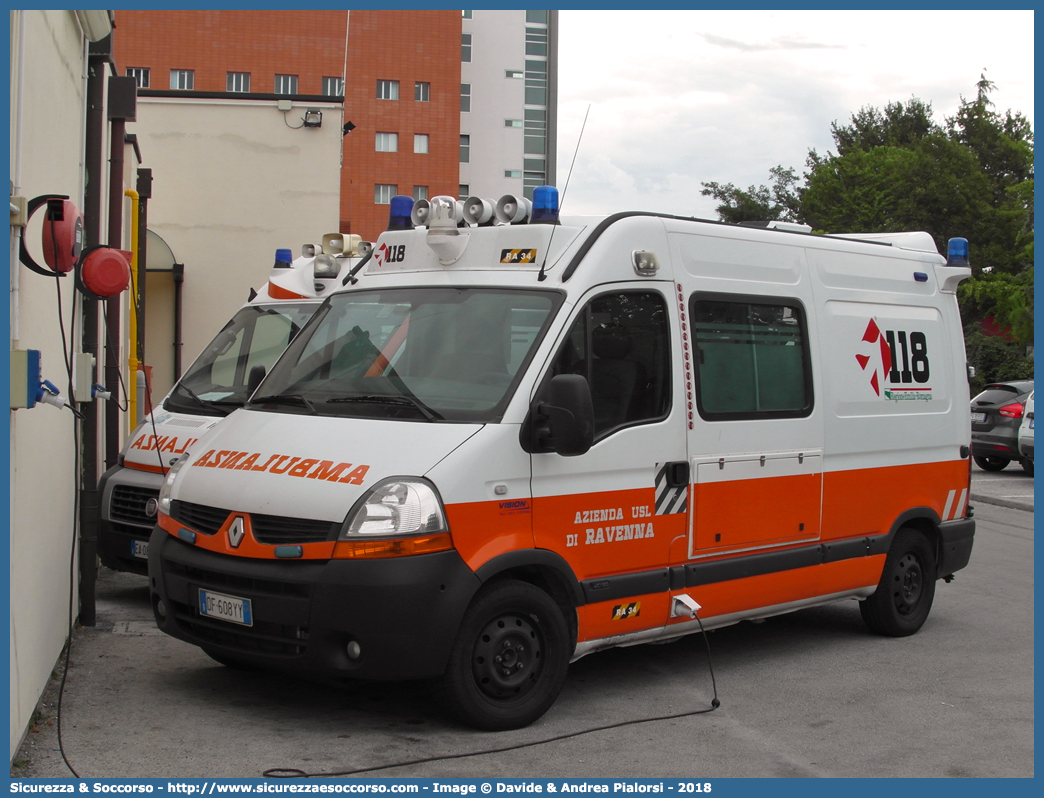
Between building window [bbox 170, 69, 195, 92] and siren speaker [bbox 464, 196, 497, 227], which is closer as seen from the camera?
siren speaker [bbox 464, 196, 497, 227]

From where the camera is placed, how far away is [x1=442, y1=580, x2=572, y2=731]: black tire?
17.3ft

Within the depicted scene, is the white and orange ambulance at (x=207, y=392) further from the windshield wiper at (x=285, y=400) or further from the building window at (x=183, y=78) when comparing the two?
the building window at (x=183, y=78)

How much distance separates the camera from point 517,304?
19.4ft

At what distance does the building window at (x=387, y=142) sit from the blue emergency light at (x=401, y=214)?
190 feet

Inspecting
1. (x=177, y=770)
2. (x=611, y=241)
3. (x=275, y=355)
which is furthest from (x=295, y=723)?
(x=275, y=355)

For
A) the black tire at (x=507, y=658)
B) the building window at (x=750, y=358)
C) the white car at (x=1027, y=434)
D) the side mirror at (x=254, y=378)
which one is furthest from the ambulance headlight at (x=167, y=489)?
the white car at (x=1027, y=434)

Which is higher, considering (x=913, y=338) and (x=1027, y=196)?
(x=1027, y=196)

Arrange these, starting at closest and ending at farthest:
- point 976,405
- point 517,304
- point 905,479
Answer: point 517,304, point 905,479, point 976,405

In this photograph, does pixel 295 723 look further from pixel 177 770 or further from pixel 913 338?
pixel 913 338

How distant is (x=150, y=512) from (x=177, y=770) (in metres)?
3.38

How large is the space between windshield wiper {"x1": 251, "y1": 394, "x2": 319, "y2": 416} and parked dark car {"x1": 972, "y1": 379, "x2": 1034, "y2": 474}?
15962mm

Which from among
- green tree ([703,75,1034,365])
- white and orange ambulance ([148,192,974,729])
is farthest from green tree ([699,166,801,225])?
white and orange ambulance ([148,192,974,729])

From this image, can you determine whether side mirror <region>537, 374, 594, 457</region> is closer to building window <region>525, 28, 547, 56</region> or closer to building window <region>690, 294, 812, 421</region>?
building window <region>690, 294, 812, 421</region>

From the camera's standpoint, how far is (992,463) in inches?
821
